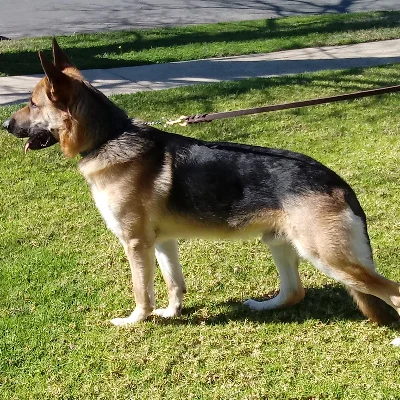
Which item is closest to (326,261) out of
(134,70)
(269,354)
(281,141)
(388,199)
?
(269,354)

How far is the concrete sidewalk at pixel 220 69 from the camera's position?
9.91m

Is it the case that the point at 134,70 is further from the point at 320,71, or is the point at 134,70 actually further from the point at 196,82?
the point at 320,71

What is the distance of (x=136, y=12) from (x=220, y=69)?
27.0 feet

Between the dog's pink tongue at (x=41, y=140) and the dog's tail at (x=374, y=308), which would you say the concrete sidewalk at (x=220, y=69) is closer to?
the dog's pink tongue at (x=41, y=140)

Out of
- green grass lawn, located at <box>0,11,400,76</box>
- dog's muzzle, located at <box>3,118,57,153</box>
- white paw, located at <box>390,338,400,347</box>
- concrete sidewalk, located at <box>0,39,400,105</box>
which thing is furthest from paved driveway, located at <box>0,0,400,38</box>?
white paw, located at <box>390,338,400,347</box>

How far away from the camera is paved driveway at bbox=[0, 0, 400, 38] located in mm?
16016

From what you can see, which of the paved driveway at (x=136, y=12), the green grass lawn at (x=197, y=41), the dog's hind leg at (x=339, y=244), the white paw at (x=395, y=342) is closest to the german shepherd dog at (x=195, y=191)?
the dog's hind leg at (x=339, y=244)

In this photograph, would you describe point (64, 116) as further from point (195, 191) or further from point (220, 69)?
point (220, 69)

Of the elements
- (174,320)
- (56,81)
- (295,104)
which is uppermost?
(56,81)

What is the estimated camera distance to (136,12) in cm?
1798

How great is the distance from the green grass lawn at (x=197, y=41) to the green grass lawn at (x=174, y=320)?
204 inches

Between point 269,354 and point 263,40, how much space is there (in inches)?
409

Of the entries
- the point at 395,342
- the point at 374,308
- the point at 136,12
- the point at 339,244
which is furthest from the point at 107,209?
the point at 136,12

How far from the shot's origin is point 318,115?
8336 mm
